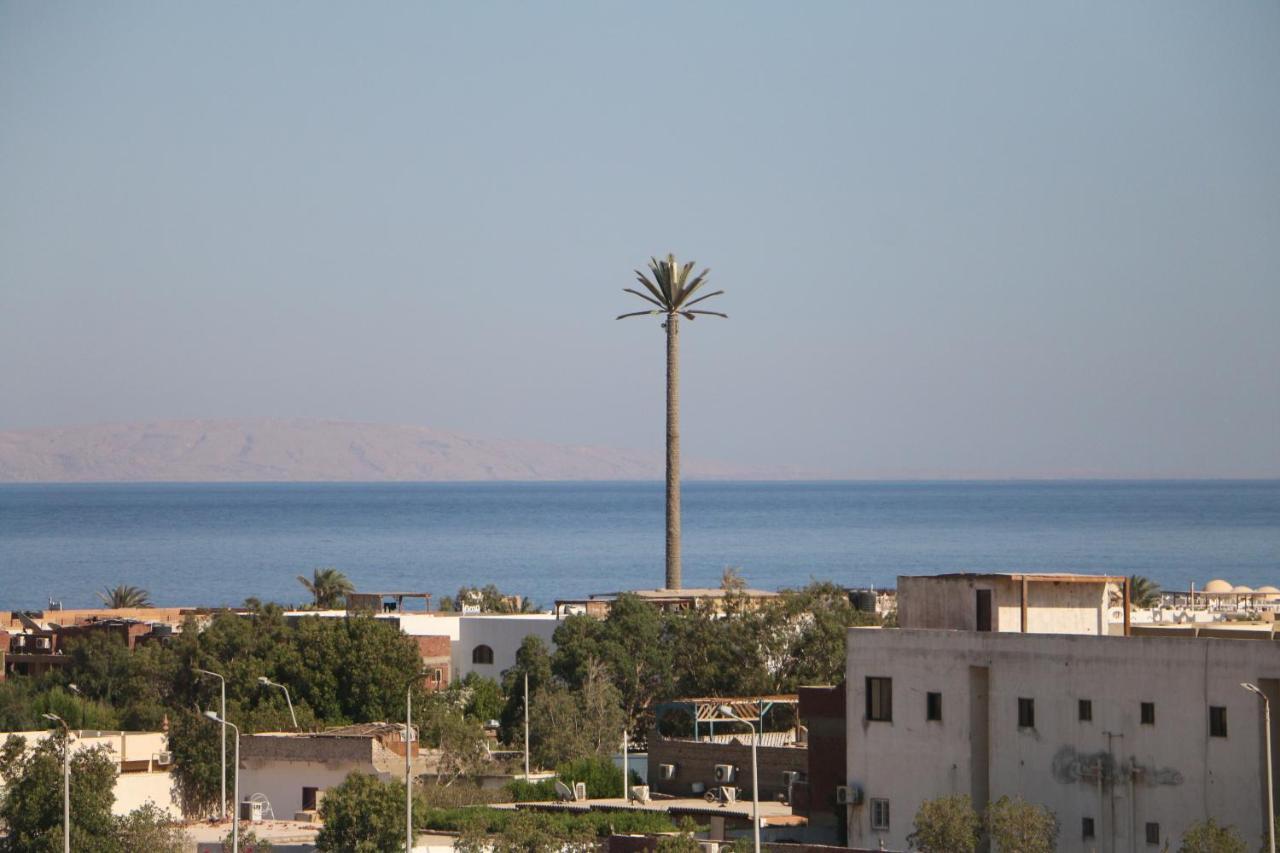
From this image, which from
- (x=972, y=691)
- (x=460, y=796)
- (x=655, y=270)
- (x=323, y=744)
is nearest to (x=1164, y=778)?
(x=972, y=691)

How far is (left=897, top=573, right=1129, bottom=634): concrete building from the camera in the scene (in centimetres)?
4019

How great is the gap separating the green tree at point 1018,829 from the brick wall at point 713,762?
32.5ft

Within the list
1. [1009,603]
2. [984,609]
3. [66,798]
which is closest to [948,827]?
[984,609]

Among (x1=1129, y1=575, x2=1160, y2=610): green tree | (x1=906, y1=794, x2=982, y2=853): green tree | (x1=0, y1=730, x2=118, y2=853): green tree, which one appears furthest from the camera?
(x1=1129, y1=575, x2=1160, y2=610): green tree

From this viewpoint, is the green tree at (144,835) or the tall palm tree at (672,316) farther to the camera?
the tall palm tree at (672,316)

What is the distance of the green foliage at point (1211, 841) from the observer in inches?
1212

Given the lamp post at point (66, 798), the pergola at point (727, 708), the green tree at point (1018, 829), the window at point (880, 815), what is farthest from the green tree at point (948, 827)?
the pergola at point (727, 708)

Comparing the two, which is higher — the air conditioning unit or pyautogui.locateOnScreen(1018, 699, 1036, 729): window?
pyautogui.locateOnScreen(1018, 699, 1036, 729): window

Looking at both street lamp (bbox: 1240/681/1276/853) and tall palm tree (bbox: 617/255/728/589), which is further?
tall palm tree (bbox: 617/255/728/589)

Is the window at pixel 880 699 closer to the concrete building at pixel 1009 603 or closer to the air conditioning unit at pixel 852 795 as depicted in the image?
the air conditioning unit at pixel 852 795

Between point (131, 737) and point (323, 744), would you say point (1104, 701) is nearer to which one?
point (323, 744)

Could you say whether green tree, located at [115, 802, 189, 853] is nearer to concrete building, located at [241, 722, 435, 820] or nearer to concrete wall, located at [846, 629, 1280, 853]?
concrete building, located at [241, 722, 435, 820]

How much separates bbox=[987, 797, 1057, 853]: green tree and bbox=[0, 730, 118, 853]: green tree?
16.1 meters

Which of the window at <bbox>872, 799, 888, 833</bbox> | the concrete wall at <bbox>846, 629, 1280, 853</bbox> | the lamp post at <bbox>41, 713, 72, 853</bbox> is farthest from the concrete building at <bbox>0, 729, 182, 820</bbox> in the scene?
the concrete wall at <bbox>846, 629, 1280, 853</bbox>
